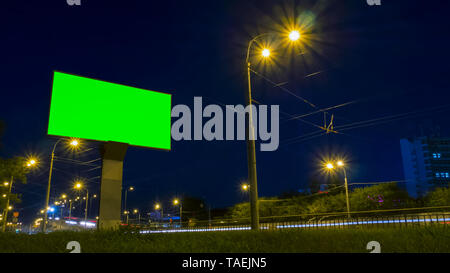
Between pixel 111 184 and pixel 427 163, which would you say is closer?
pixel 111 184

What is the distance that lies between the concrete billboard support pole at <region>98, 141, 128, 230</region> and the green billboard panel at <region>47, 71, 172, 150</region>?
0.92 metres

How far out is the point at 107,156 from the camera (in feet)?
52.2

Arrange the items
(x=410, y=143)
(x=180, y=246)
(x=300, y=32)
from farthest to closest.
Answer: (x=410, y=143)
(x=300, y=32)
(x=180, y=246)

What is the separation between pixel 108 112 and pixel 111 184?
11.6 ft

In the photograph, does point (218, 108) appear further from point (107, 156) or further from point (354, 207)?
point (354, 207)

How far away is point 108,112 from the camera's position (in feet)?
55.7

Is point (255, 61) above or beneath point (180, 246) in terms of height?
above

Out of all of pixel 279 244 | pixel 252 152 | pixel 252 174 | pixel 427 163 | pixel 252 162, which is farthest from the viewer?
pixel 427 163

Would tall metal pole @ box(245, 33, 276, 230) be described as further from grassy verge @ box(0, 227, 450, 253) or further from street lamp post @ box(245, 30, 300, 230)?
grassy verge @ box(0, 227, 450, 253)

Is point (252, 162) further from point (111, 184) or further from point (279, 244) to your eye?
point (111, 184)

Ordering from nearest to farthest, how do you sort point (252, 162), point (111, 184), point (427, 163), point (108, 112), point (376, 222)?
point (252, 162) < point (111, 184) < point (108, 112) < point (376, 222) < point (427, 163)

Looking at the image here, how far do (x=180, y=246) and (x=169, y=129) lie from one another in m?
12.6

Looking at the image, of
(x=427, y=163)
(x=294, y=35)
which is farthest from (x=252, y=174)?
(x=427, y=163)
